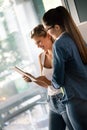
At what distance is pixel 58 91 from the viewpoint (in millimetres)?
1659

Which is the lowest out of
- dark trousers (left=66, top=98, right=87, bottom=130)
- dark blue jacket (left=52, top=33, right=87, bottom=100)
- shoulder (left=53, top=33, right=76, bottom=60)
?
dark trousers (left=66, top=98, right=87, bottom=130)

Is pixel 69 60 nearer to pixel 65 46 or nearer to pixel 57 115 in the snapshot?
pixel 65 46

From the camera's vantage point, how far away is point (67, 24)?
1.40 meters

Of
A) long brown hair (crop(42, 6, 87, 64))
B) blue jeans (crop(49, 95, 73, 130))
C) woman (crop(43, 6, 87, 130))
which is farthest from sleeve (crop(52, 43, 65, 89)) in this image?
blue jeans (crop(49, 95, 73, 130))

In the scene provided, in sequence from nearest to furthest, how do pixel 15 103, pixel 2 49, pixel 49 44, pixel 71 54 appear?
1. pixel 71 54
2. pixel 49 44
3. pixel 2 49
4. pixel 15 103

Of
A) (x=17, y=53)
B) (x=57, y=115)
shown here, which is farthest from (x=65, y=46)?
(x=17, y=53)

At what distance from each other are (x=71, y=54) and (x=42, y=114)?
5.55 feet

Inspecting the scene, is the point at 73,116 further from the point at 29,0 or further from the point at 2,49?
the point at 29,0

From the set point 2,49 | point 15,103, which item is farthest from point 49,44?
point 15,103

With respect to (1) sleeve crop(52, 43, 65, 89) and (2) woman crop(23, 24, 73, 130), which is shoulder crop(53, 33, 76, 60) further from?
(2) woman crop(23, 24, 73, 130)

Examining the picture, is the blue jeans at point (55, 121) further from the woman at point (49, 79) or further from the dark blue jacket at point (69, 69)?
the dark blue jacket at point (69, 69)

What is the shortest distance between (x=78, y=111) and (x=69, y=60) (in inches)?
11.5

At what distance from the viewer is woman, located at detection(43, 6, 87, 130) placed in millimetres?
1368

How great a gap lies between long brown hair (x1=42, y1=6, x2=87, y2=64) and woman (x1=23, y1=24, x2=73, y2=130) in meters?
0.32
